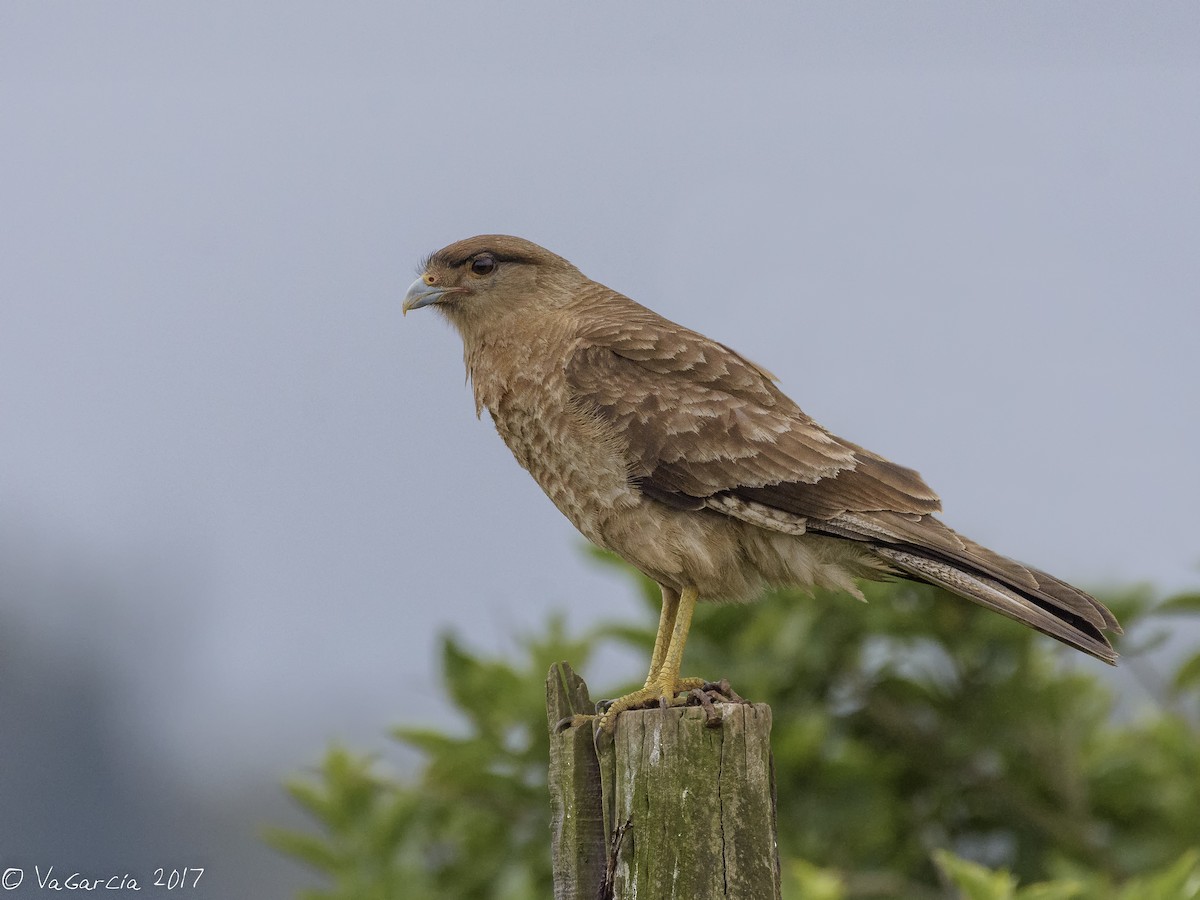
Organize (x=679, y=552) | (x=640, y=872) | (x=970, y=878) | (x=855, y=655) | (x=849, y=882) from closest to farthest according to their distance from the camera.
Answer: (x=640, y=872) < (x=970, y=878) < (x=679, y=552) < (x=849, y=882) < (x=855, y=655)

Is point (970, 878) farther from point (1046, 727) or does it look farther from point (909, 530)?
point (1046, 727)

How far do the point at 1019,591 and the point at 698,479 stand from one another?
1137mm

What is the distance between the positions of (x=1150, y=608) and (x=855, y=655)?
4.45 ft

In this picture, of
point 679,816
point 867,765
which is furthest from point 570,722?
point 867,765

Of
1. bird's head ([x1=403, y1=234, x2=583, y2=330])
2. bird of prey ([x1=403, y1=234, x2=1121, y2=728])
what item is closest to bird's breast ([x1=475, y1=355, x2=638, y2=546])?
bird of prey ([x1=403, y1=234, x2=1121, y2=728])

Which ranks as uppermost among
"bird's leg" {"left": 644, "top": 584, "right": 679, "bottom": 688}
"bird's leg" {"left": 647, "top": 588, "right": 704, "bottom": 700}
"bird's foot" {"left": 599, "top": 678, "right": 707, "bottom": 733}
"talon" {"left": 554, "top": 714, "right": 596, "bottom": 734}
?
"bird's leg" {"left": 644, "top": 584, "right": 679, "bottom": 688}

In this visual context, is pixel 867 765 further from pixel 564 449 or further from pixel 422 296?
pixel 422 296

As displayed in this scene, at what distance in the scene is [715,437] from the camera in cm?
500

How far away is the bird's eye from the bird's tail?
7.21ft

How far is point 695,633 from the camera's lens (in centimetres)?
628

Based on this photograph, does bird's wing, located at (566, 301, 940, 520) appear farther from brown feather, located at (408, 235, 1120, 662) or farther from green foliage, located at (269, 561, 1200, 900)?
green foliage, located at (269, 561, 1200, 900)

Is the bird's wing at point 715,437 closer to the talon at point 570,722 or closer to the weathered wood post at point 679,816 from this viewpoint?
the talon at point 570,722

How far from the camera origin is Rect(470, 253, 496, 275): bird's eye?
5.98 meters

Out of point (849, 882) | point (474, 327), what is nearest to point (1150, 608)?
point (849, 882)
